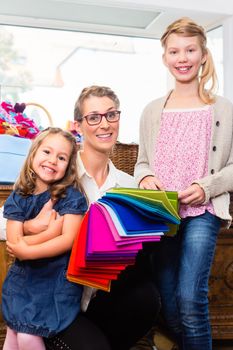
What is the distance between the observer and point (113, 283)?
1.39 meters

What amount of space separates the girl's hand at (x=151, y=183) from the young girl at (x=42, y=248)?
0.23 meters

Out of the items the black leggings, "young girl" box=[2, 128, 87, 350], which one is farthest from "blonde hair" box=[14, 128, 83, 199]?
the black leggings

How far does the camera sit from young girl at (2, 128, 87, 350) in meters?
1.18

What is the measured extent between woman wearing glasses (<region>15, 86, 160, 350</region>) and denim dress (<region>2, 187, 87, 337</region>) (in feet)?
0.17

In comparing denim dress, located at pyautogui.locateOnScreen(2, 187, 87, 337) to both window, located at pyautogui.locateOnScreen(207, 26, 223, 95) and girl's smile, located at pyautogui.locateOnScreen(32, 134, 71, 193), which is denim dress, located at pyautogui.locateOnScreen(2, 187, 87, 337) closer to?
girl's smile, located at pyautogui.locateOnScreen(32, 134, 71, 193)

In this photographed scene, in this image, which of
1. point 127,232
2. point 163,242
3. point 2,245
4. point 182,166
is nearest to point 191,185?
point 182,166

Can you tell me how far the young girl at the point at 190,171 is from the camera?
4.34 feet

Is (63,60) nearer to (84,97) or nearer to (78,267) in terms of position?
(84,97)

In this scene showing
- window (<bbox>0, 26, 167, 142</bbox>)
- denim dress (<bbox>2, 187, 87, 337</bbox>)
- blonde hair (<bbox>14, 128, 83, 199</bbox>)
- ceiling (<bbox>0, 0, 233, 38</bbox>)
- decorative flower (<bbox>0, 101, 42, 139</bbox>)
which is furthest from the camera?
window (<bbox>0, 26, 167, 142</bbox>)

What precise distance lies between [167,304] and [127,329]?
0.53ft

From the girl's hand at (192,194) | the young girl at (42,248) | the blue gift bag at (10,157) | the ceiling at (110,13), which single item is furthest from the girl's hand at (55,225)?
the ceiling at (110,13)

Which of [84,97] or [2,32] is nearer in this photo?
[84,97]

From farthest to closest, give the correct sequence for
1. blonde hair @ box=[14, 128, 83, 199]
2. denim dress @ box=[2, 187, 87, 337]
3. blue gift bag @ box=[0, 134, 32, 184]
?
blue gift bag @ box=[0, 134, 32, 184] < blonde hair @ box=[14, 128, 83, 199] < denim dress @ box=[2, 187, 87, 337]

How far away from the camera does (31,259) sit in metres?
1.22
